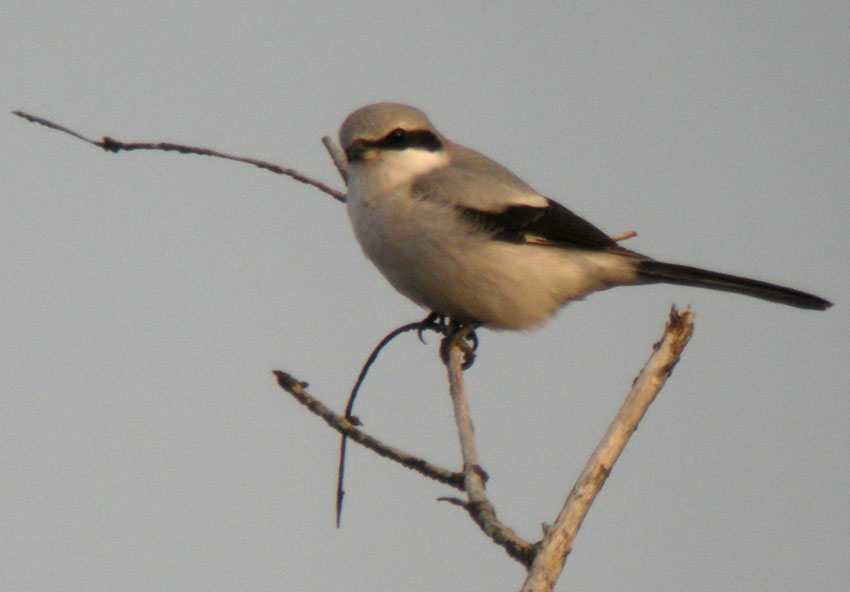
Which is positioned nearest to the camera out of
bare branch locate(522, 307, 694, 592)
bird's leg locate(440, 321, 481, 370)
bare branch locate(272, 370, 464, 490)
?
bare branch locate(522, 307, 694, 592)

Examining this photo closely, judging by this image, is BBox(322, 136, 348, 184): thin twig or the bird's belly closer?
the bird's belly

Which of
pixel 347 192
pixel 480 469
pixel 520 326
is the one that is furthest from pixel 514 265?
pixel 480 469

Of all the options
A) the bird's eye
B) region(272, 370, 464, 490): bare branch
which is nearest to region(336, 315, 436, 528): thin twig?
region(272, 370, 464, 490): bare branch

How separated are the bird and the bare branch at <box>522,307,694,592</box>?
150 cm

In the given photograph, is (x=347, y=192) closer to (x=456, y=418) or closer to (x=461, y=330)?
(x=461, y=330)

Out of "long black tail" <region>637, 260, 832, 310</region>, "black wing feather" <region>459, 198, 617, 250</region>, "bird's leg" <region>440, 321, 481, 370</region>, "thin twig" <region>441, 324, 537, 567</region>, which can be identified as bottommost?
"thin twig" <region>441, 324, 537, 567</region>

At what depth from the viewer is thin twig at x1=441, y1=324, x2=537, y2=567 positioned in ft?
8.23

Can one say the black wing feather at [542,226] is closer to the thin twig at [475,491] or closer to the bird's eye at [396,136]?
the bird's eye at [396,136]

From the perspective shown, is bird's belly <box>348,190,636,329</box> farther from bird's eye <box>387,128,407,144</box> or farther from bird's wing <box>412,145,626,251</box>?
bird's eye <box>387,128,407,144</box>

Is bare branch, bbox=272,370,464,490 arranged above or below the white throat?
below

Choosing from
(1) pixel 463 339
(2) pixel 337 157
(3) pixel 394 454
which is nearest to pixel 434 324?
(1) pixel 463 339

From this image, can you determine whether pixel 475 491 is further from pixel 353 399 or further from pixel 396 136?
pixel 396 136

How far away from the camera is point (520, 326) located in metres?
4.86

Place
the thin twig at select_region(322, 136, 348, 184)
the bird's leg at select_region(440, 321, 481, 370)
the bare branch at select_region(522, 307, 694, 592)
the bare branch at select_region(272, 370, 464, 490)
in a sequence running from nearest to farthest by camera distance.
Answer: the bare branch at select_region(522, 307, 694, 592), the bare branch at select_region(272, 370, 464, 490), the bird's leg at select_region(440, 321, 481, 370), the thin twig at select_region(322, 136, 348, 184)
